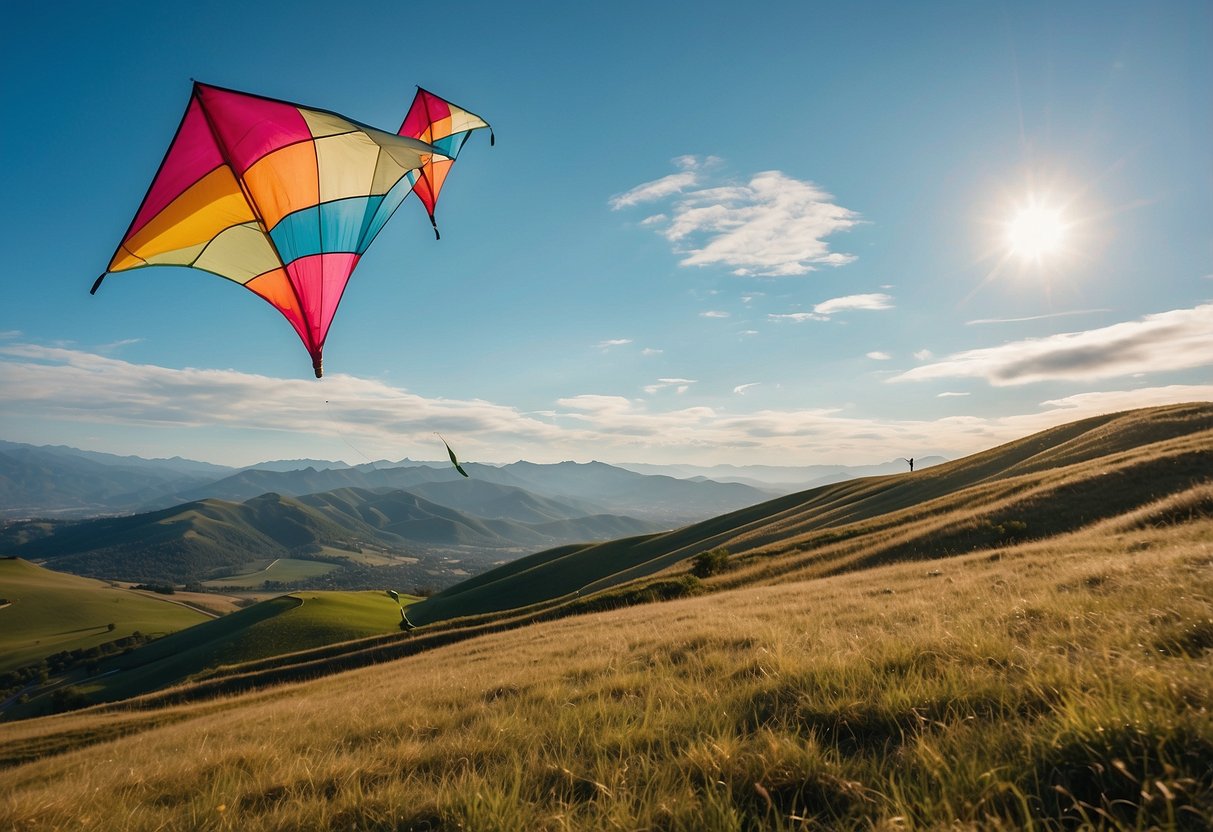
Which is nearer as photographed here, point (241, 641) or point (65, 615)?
point (241, 641)

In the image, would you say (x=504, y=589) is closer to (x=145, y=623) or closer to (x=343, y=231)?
(x=343, y=231)

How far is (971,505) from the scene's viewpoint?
113 ft

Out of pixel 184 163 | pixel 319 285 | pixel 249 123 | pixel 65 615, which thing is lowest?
pixel 65 615

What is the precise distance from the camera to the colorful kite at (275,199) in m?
9.79

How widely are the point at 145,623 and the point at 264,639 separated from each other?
99.0 meters

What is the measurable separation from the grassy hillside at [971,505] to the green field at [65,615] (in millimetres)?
101675

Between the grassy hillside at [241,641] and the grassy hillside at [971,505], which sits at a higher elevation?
the grassy hillside at [971,505]

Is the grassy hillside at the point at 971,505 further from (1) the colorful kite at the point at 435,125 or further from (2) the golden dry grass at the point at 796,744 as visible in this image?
(1) the colorful kite at the point at 435,125

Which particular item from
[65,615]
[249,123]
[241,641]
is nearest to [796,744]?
[249,123]

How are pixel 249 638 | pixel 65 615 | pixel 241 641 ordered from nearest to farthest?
1. pixel 241 641
2. pixel 249 638
3. pixel 65 615

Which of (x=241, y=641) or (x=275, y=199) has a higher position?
(x=275, y=199)

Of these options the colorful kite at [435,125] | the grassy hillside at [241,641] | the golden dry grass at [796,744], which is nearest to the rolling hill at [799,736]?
the golden dry grass at [796,744]

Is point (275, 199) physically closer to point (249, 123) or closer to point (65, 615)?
point (249, 123)

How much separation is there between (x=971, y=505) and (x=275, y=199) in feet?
130
